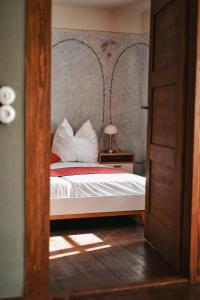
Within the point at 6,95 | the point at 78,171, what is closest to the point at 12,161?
the point at 6,95

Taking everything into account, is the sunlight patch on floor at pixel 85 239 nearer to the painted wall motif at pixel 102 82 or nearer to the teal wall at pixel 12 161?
the teal wall at pixel 12 161

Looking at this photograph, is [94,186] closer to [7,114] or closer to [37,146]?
[37,146]

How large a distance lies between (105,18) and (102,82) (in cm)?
95

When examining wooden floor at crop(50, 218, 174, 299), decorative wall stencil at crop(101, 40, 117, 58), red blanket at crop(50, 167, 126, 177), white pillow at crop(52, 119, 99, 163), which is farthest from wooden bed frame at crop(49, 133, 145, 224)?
decorative wall stencil at crop(101, 40, 117, 58)

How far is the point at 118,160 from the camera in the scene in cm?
662

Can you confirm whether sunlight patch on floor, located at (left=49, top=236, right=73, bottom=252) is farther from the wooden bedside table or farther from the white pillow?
the wooden bedside table

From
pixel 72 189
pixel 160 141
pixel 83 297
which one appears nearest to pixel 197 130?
pixel 160 141

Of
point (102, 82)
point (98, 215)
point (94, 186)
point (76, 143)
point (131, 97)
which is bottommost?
point (98, 215)

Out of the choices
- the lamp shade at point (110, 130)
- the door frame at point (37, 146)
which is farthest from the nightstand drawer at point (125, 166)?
the door frame at point (37, 146)

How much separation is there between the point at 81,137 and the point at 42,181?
12.0 feet

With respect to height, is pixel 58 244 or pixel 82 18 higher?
pixel 82 18

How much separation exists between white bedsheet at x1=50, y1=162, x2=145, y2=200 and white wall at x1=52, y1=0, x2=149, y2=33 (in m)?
2.61

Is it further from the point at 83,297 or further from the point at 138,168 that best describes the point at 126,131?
the point at 83,297

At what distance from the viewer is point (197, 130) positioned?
3.09m
